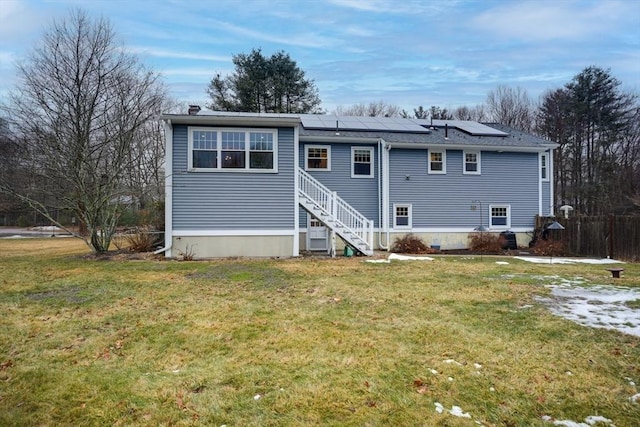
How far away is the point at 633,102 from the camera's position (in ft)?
92.3

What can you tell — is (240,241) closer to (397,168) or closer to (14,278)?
(14,278)

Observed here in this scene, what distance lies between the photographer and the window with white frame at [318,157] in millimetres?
15922

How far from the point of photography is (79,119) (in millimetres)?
12977

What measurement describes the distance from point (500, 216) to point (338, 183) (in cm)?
734

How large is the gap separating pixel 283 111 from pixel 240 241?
18851 millimetres

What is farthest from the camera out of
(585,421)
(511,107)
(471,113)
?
(471,113)

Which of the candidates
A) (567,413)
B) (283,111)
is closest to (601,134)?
(283,111)

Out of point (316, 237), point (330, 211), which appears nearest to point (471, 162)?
point (316, 237)

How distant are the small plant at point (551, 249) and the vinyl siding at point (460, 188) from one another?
1906mm

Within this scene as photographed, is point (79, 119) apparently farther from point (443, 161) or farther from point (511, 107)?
point (511, 107)

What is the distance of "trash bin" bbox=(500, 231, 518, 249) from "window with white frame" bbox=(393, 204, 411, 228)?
3820 millimetres

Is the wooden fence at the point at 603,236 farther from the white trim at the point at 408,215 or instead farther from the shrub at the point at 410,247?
the white trim at the point at 408,215

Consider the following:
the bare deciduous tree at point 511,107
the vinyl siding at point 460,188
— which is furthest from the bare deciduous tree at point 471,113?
the vinyl siding at point 460,188

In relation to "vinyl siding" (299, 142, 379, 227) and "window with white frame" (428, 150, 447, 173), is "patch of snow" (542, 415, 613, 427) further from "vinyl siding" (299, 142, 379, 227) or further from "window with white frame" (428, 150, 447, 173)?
"window with white frame" (428, 150, 447, 173)
